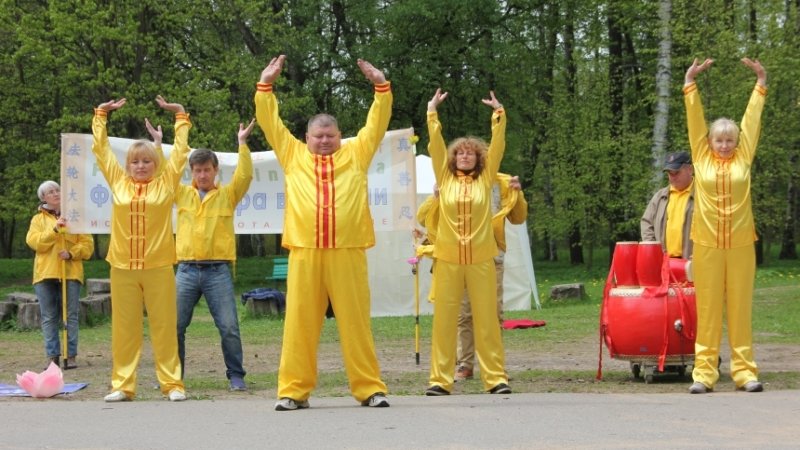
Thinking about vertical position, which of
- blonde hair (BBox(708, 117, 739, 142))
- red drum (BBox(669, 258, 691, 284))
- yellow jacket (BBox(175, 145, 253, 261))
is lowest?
red drum (BBox(669, 258, 691, 284))

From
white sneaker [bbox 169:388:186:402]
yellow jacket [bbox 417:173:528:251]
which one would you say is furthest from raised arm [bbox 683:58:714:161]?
white sneaker [bbox 169:388:186:402]

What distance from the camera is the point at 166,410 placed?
8062 millimetres

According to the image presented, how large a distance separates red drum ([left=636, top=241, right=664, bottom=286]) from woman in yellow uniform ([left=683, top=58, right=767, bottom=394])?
0.78 metres

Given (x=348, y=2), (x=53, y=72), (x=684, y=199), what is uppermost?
(x=348, y=2)

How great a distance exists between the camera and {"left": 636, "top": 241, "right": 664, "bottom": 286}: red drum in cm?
1000

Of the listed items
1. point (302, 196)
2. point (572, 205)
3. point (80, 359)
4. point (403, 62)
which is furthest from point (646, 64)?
point (302, 196)

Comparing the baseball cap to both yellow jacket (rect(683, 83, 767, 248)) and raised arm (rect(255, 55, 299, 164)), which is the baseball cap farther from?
raised arm (rect(255, 55, 299, 164))

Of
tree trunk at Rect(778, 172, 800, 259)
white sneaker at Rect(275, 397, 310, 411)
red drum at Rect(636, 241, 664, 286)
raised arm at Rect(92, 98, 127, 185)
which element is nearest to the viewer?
white sneaker at Rect(275, 397, 310, 411)

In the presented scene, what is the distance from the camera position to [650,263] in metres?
10.0

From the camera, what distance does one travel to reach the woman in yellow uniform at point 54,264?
1220 centimetres

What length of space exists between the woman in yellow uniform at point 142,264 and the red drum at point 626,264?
12.4 ft

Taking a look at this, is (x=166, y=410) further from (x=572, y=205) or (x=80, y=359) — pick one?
(x=572, y=205)

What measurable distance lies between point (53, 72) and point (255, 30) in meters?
5.31

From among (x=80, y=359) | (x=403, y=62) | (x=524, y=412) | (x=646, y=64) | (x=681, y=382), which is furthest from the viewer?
(x=646, y=64)
